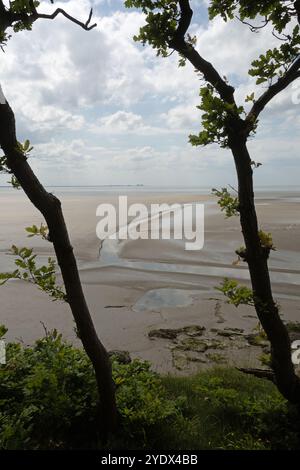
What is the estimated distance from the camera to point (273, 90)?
3516 millimetres

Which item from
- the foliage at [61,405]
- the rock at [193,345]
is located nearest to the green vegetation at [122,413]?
the foliage at [61,405]

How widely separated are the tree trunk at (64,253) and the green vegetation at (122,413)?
0.88 feet

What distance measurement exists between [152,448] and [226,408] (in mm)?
1213

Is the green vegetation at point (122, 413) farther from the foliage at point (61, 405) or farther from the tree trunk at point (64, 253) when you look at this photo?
the tree trunk at point (64, 253)

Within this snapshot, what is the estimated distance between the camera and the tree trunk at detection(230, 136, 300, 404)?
11.7 feet

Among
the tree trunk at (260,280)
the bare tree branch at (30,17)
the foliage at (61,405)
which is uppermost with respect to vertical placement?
the bare tree branch at (30,17)

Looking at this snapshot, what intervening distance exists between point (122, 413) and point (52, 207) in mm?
2392

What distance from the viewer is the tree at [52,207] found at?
9.53 feet

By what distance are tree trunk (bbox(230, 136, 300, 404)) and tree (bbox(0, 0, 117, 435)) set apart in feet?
5.48

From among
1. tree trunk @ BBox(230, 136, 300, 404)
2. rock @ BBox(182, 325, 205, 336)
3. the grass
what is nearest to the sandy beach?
rock @ BBox(182, 325, 205, 336)

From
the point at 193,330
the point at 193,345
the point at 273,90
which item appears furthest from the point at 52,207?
the point at 193,330

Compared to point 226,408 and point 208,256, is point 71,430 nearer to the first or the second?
point 226,408

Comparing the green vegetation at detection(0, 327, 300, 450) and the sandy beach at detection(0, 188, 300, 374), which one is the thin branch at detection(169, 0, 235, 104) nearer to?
the green vegetation at detection(0, 327, 300, 450)

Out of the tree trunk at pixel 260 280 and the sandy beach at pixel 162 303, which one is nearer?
the tree trunk at pixel 260 280
